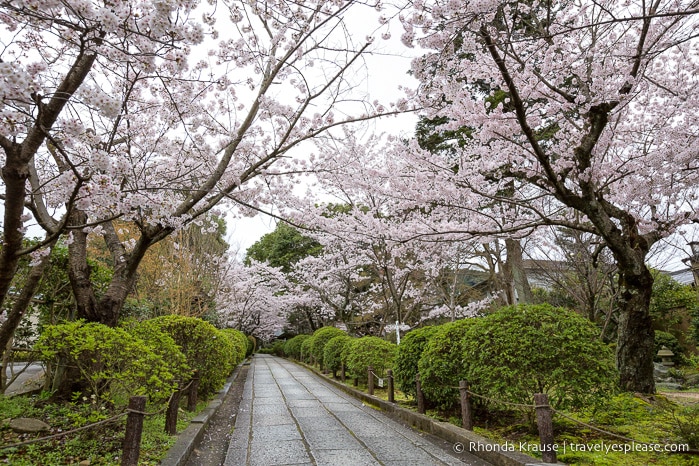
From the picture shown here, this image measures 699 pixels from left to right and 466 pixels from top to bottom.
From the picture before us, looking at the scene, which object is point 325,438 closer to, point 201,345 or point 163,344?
point 163,344

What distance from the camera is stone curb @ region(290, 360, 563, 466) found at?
3.74m

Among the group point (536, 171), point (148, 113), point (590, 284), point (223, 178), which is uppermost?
point (148, 113)

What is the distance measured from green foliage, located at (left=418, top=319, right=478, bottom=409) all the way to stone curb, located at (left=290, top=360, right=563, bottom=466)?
1.22ft

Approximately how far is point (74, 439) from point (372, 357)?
626 cm

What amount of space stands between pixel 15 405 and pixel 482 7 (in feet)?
22.7

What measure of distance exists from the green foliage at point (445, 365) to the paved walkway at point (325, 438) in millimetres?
629

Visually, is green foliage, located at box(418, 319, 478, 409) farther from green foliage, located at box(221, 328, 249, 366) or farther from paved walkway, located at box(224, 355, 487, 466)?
green foliage, located at box(221, 328, 249, 366)

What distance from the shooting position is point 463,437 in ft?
15.0

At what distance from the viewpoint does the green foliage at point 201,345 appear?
6676mm

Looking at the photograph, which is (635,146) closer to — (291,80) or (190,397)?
(291,80)

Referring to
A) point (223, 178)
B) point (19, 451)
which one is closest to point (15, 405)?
point (19, 451)

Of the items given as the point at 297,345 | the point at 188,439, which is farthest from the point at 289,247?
the point at 188,439

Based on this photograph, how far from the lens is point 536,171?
6934 millimetres

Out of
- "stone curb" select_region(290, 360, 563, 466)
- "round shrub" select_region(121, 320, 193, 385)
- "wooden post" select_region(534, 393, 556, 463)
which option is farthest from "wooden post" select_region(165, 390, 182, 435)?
"wooden post" select_region(534, 393, 556, 463)
